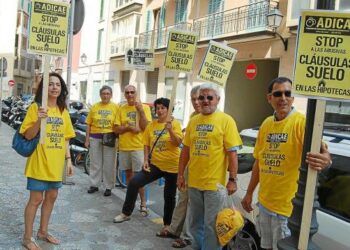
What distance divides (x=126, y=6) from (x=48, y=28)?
23.2 meters

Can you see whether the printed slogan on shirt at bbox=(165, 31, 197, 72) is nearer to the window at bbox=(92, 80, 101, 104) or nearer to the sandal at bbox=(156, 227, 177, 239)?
the sandal at bbox=(156, 227, 177, 239)

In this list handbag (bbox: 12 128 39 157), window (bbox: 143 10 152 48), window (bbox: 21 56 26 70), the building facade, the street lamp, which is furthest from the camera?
window (bbox: 21 56 26 70)

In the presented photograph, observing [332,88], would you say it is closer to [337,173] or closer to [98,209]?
[337,173]

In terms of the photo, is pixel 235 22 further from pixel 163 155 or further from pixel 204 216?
pixel 204 216

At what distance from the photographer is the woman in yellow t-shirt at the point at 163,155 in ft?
17.9

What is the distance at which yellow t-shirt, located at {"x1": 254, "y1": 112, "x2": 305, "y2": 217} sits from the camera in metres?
3.41

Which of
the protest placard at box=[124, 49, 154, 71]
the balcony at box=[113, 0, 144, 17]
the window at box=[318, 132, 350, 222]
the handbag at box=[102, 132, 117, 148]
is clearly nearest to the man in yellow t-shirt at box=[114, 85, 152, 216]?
the handbag at box=[102, 132, 117, 148]

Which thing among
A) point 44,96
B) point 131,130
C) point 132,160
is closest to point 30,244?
point 44,96

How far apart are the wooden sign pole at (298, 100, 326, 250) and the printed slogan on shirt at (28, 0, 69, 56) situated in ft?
10.1

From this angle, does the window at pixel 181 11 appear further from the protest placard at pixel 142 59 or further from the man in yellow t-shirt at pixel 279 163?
the man in yellow t-shirt at pixel 279 163

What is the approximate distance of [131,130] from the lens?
22.1ft

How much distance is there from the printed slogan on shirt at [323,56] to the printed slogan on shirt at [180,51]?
308cm

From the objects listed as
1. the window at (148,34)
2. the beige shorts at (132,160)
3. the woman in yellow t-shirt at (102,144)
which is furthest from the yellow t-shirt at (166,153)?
the window at (148,34)

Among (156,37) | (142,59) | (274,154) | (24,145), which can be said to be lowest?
(24,145)
